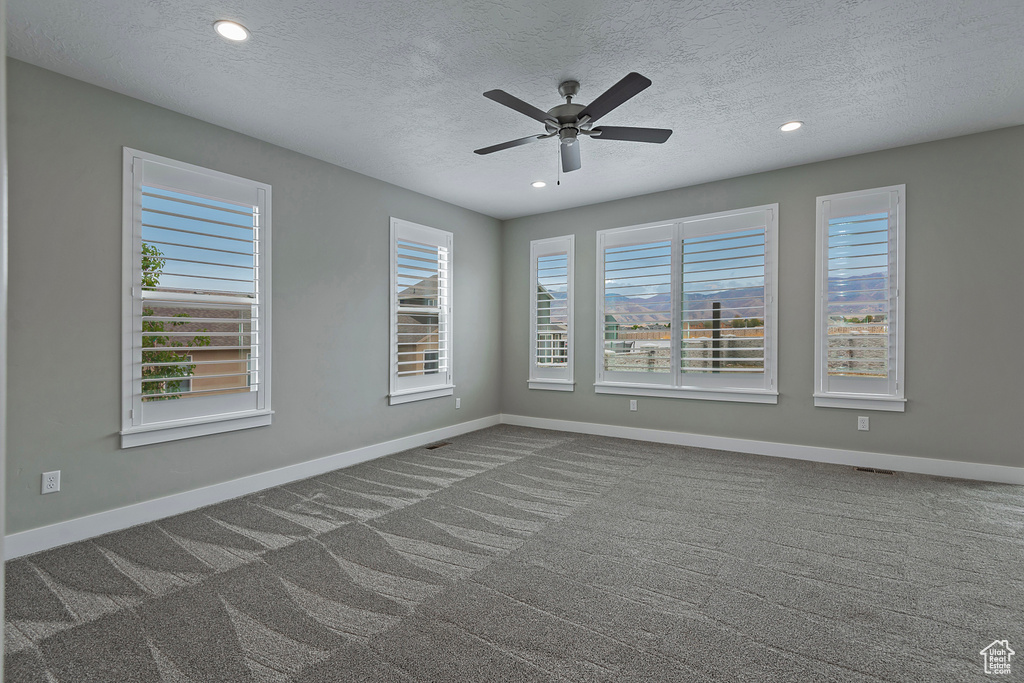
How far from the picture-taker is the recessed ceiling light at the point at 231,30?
104 inches

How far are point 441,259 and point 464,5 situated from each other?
11.2ft

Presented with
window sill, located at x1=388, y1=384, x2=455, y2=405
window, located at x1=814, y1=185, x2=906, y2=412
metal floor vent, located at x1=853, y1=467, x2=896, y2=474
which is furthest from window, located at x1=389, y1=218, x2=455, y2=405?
metal floor vent, located at x1=853, y1=467, x2=896, y2=474

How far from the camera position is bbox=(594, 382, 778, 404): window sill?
5.00 meters

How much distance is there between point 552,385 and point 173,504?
406cm

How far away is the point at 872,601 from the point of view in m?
2.39

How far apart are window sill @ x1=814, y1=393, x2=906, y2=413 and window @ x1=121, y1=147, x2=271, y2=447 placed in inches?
191

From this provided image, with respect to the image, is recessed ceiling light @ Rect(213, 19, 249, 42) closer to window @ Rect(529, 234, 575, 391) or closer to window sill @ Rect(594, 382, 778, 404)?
window @ Rect(529, 234, 575, 391)

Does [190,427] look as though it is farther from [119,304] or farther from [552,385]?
[552,385]

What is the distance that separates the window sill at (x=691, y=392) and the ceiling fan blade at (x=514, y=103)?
11.1ft

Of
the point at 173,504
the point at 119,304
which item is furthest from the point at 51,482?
the point at 119,304

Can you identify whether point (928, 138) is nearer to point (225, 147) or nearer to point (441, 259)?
point (441, 259)

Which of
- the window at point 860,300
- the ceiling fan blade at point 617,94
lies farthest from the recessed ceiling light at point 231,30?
the window at point 860,300

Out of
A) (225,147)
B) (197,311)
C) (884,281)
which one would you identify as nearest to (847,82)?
(884,281)

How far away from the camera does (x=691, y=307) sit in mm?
5375
